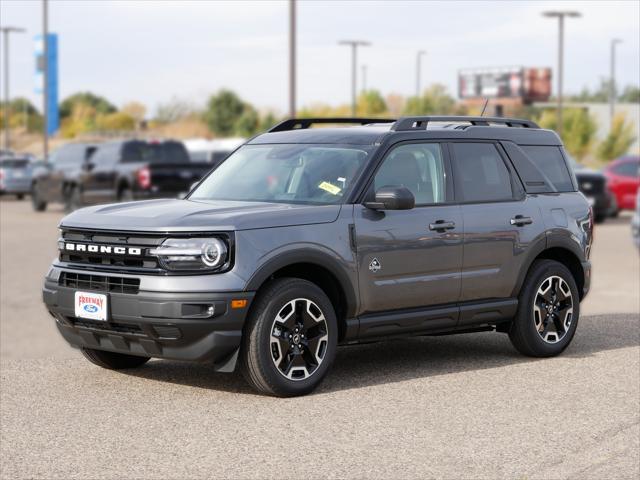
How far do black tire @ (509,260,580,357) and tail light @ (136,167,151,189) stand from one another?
18260 mm

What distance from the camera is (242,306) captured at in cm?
763

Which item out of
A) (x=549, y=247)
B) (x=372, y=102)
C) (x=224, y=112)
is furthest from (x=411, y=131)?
(x=372, y=102)

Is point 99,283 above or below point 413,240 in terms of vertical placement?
below

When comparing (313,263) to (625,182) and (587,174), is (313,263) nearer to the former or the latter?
(587,174)

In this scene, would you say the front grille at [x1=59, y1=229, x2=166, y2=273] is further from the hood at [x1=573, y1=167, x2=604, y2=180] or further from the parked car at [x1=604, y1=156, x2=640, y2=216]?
the parked car at [x1=604, y1=156, x2=640, y2=216]

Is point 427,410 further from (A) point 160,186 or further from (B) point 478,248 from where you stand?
(A) point 160,186

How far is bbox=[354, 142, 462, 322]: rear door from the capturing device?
838 centimetres

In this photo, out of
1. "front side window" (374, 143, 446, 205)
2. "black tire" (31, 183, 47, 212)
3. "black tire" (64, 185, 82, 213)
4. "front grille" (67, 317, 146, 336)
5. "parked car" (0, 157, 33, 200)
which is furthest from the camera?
"parked car" (0, 157, 33, 200)

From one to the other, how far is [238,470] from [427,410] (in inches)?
73.0

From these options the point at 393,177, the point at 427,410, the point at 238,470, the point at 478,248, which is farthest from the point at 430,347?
the point at 238,470

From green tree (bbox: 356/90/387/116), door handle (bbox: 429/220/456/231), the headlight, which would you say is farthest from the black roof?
green tree (bbox: 356/90/387/116)

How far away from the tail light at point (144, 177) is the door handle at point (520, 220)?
1838 cm

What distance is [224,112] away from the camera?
10925cm

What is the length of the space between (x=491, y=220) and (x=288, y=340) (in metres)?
2.20
